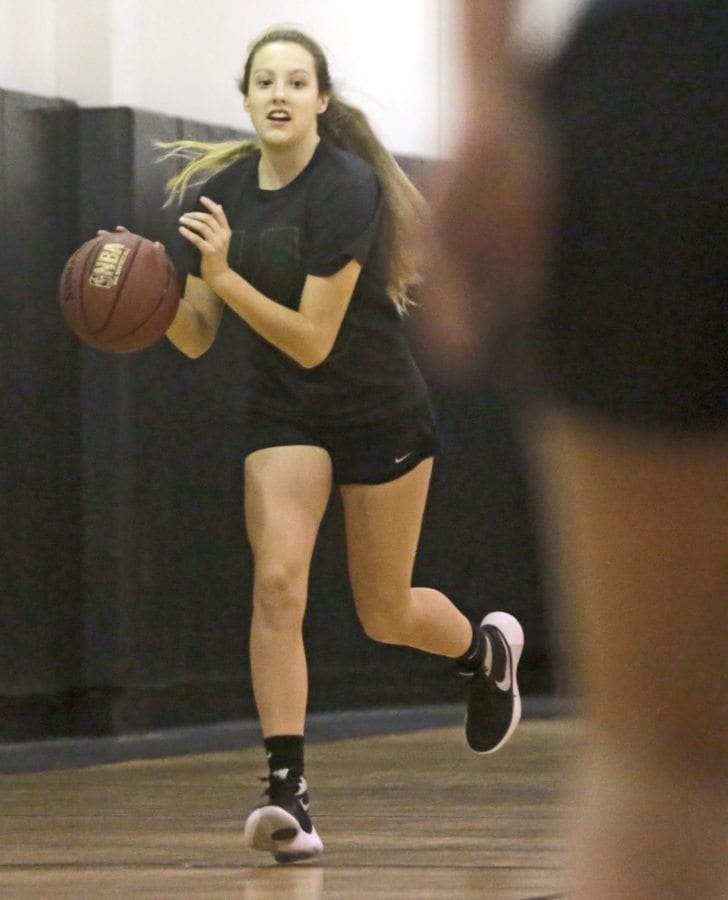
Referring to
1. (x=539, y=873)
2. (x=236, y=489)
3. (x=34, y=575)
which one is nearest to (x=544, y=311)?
(x=539, y=873)

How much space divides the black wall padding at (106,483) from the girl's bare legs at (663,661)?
5051 mm

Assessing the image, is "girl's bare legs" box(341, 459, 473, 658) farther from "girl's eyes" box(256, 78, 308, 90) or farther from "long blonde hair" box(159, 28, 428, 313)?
"girl's eyes" box(256, 78, 308, 90)

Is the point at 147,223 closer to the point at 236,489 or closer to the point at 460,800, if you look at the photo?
the point at 236,489

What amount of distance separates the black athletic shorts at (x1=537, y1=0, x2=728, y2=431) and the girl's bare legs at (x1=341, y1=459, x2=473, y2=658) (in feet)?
9.70

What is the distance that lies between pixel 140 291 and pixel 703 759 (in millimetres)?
3107

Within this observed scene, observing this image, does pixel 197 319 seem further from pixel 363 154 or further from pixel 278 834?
pixel 278 834

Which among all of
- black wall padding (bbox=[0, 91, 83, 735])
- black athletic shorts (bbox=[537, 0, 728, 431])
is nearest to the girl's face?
black wall padding (bbox=[0, 91, 83, 735])

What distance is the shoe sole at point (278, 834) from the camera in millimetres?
4004

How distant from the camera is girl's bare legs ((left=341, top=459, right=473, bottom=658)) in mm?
4297

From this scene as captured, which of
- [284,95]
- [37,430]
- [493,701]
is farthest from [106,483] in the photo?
[284,95]

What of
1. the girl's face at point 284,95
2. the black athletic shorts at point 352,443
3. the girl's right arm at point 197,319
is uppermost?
the girl's face at point 284,95

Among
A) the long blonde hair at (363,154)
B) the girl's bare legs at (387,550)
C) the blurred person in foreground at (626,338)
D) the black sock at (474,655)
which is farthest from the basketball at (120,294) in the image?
the blurred person in foreground at (626,338)

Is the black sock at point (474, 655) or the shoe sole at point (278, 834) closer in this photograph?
the shoe sole at point (278, 834)

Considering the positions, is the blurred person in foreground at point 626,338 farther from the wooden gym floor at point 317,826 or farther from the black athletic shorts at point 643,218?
the wooden gym floor at point 317,826
